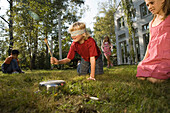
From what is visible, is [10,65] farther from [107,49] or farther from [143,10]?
[143,10]

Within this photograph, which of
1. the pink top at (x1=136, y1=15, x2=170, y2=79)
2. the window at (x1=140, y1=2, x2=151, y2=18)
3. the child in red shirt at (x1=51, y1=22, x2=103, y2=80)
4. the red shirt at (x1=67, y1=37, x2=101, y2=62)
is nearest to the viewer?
the pink top at (x1=136, y1=15, x2=170, y2=79)

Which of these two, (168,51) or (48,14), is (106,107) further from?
(48,14)

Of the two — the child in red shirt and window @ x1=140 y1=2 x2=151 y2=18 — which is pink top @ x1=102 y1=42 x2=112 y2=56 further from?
window @ x1=140 y1=2 x2=151 y2=18

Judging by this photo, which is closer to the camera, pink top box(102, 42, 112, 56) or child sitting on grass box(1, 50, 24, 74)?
child sitting on grass box(1, 50, 24, 74)

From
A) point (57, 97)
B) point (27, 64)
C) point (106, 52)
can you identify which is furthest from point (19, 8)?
point (57, 97)

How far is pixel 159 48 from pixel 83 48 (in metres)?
1.67

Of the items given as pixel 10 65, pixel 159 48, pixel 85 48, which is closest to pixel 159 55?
pixel 159 48

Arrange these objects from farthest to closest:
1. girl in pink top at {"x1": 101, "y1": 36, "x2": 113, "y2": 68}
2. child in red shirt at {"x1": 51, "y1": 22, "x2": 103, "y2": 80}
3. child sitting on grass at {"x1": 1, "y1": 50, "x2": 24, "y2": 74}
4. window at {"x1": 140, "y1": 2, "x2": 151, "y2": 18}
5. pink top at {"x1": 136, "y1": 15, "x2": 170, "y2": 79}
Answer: window at {"x1": 140, "y1": 2, "x2": 151, "y2": 18}
girl in pink top at {"x1": 101, "y1": 36, "x2": 113, "y2": 68}
child sitting on grass at {"x1": 1, "y1": 50, "x2": 24, "y2": 74}
child in red shirt at {"x1": 51, "y1": 22, "x2": 103, "y2": 80}
pink top at {"x1": 136, "y1": 15, "x2": 170, "y2": 79}

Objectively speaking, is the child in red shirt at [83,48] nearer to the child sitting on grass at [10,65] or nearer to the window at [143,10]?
the child sitting on grass at [10,65]

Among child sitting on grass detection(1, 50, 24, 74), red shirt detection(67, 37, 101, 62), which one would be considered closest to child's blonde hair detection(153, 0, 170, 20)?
red shirt detection(67, 37, 101, 62)

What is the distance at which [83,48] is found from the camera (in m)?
3.33

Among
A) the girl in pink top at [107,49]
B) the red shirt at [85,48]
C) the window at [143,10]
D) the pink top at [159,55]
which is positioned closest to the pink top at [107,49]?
the girl in pink top at [107,49]

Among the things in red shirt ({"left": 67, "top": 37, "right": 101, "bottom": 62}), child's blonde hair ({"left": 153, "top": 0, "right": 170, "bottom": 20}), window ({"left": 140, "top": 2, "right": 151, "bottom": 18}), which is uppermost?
window ({"left": 140, "top": 2, "right": 151, "bottom": 18})

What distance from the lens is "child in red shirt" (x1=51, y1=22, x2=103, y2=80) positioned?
2.83 metres
